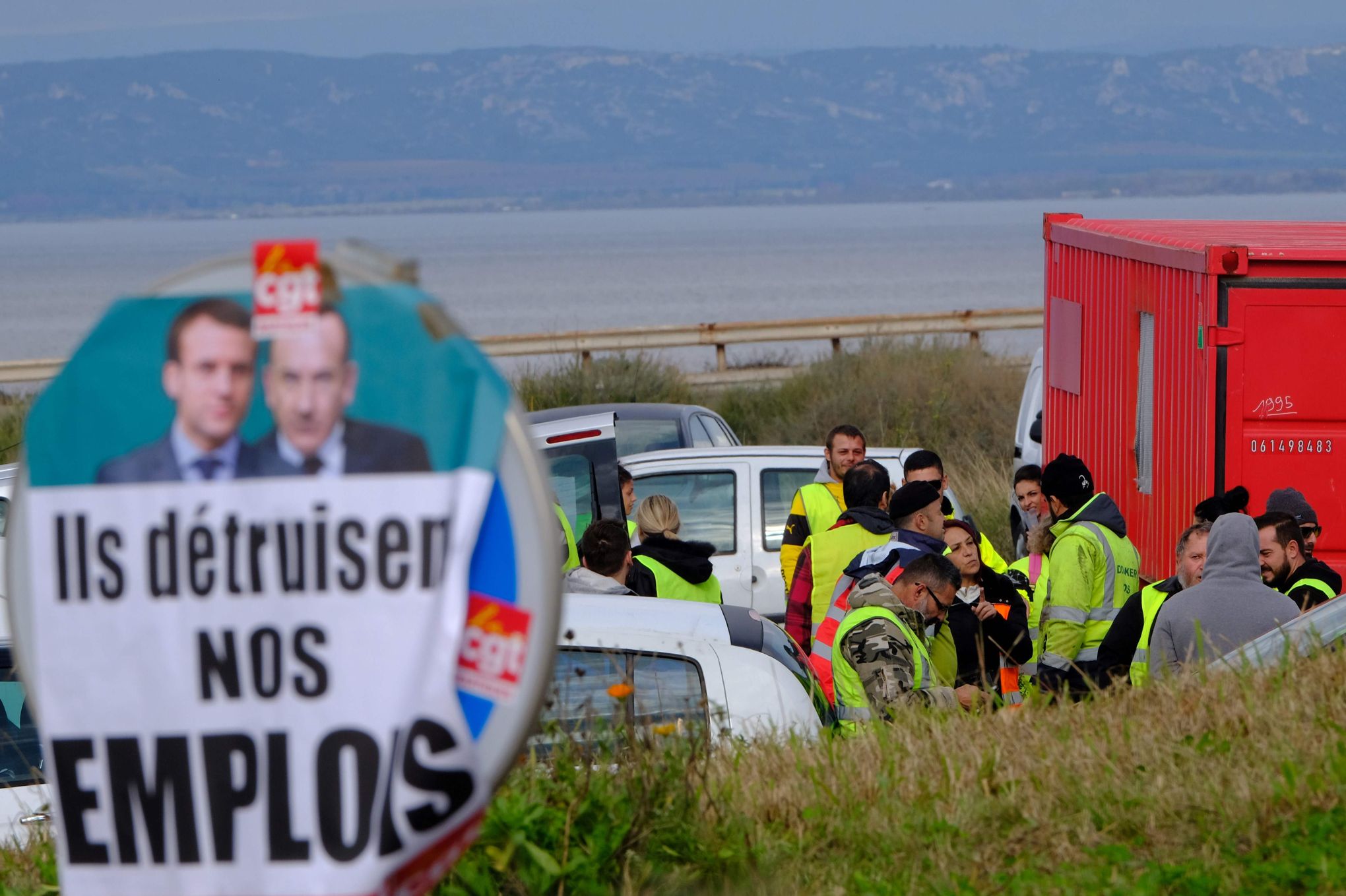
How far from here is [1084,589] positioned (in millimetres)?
7906

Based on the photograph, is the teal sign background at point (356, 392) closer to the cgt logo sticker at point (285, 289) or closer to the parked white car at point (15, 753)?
the cgt logo sticker at point (285, 289)

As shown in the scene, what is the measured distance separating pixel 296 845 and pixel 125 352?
89 cm

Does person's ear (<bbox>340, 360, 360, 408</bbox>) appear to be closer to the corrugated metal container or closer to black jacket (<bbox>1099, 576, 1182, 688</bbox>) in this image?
black jacket (<bbox>1099, 576, 1182, 688</bbox>)

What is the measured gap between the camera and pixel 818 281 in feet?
342

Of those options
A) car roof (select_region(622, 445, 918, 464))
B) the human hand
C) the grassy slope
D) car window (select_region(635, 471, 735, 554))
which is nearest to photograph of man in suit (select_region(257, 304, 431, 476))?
the grassy slope

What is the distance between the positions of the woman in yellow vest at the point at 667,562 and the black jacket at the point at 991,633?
1.38 metres

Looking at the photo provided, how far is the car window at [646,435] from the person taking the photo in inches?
553

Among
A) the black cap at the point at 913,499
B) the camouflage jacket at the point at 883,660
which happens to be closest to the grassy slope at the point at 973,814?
the camouflage jacket at the point at 883,660

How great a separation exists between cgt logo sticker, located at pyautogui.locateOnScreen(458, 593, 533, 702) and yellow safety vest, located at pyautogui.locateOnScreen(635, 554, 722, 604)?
534cm

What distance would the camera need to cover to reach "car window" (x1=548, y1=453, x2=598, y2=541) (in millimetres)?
10016

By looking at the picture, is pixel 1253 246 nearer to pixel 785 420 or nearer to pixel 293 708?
pixel 293 708

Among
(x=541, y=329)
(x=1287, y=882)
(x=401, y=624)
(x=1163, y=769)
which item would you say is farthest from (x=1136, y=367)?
(x=541, y=329)

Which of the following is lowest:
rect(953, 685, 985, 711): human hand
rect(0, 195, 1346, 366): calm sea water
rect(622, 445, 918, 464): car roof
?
rect(0, 195, 1346, 366): calm sea water

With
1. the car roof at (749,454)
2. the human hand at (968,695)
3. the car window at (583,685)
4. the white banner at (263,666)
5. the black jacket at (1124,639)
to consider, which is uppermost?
the white banner at (263,666)
